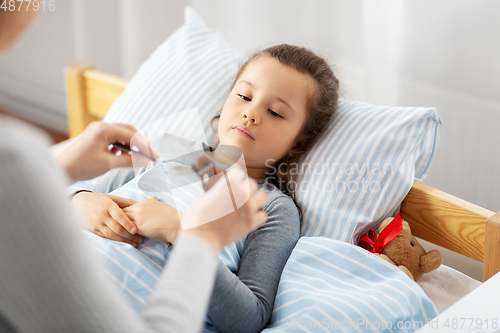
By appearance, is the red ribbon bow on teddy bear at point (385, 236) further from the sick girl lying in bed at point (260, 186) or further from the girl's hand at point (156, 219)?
the girl's hand at point (156, 219)

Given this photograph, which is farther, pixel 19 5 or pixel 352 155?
pixel 352 155

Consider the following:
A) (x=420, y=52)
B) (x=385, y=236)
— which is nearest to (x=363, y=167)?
(x=385, y=236)

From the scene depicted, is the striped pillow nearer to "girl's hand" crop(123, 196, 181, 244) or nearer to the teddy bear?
the teddy bear

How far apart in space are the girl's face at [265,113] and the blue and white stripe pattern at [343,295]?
247 mm

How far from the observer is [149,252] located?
781 mm

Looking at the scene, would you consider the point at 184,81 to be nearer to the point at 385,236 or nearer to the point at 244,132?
the point at 244,132

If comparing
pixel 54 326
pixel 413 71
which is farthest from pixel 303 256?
pixel 413 71

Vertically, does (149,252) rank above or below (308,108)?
below

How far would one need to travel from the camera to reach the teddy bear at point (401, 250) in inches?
36.7

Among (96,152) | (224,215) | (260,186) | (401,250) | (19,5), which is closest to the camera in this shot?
(19,5)

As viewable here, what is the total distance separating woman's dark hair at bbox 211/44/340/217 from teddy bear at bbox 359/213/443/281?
213mm

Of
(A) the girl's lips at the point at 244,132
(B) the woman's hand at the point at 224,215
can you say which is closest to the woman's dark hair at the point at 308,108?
(A) the girl's lips at the point at 244,132

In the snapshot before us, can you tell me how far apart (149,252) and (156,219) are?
55 mm

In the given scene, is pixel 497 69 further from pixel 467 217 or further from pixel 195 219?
pixel 195 219
